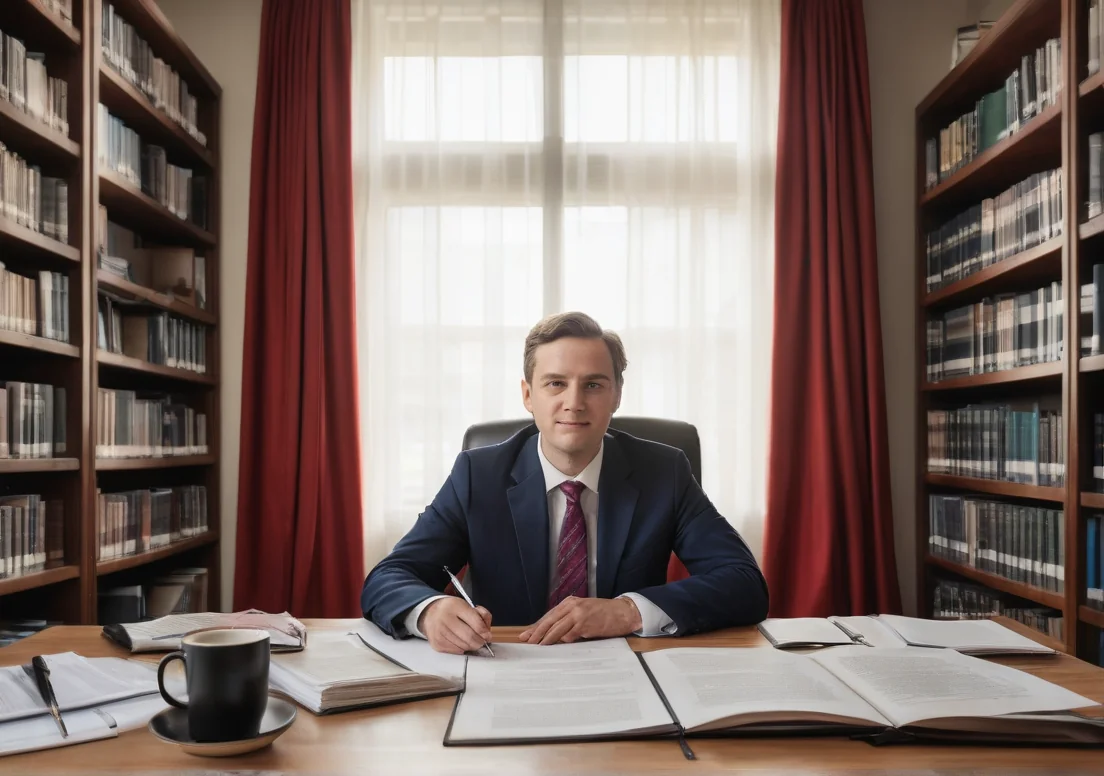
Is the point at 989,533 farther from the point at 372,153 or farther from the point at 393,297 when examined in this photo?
the point at 372,153

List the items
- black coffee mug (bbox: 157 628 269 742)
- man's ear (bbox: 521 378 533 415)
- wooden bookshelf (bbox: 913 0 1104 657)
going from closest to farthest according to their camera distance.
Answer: black coffee mug (bbox: 157 628 269 742) → man's ear (bbox: 521 378 533 415) → wooden bookshelf (bbox: 913 0 1104 657)

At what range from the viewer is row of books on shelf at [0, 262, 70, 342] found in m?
2.22

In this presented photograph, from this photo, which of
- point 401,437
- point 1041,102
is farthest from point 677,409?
point 1041,102

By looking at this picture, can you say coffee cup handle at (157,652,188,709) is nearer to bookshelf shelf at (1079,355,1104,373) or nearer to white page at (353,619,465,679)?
white page at (353,619,465,679)

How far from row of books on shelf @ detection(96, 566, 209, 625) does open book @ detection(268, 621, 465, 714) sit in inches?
70.9

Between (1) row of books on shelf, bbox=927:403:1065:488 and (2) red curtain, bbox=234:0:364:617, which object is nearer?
(1) row of books on shelf, bbox=927:403:1065:488

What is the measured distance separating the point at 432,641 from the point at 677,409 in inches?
90.8

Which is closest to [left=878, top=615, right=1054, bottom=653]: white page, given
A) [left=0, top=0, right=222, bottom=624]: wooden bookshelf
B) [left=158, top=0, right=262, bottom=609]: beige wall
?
[left=0, top=0, right=222, bottom=624]: wooden bookshelf

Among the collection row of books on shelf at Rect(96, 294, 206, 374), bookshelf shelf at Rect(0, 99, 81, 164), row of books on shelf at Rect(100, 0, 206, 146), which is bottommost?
row of books on shelf at Rect(96, 294, 206, 374)

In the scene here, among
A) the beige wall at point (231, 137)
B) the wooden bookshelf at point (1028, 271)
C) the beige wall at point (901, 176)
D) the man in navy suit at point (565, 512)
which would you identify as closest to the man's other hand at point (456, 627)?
the man in navy suit at point (565, 512)

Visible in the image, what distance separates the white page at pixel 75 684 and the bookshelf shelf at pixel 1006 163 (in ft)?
8.50

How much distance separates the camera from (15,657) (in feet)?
4.07

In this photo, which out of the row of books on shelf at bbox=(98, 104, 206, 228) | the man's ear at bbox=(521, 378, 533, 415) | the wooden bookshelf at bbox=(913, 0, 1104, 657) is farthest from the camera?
the row of books on shelf at bbox=(98, 104, 206, 228)

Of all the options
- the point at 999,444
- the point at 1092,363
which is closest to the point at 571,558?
the point at 1092,363
